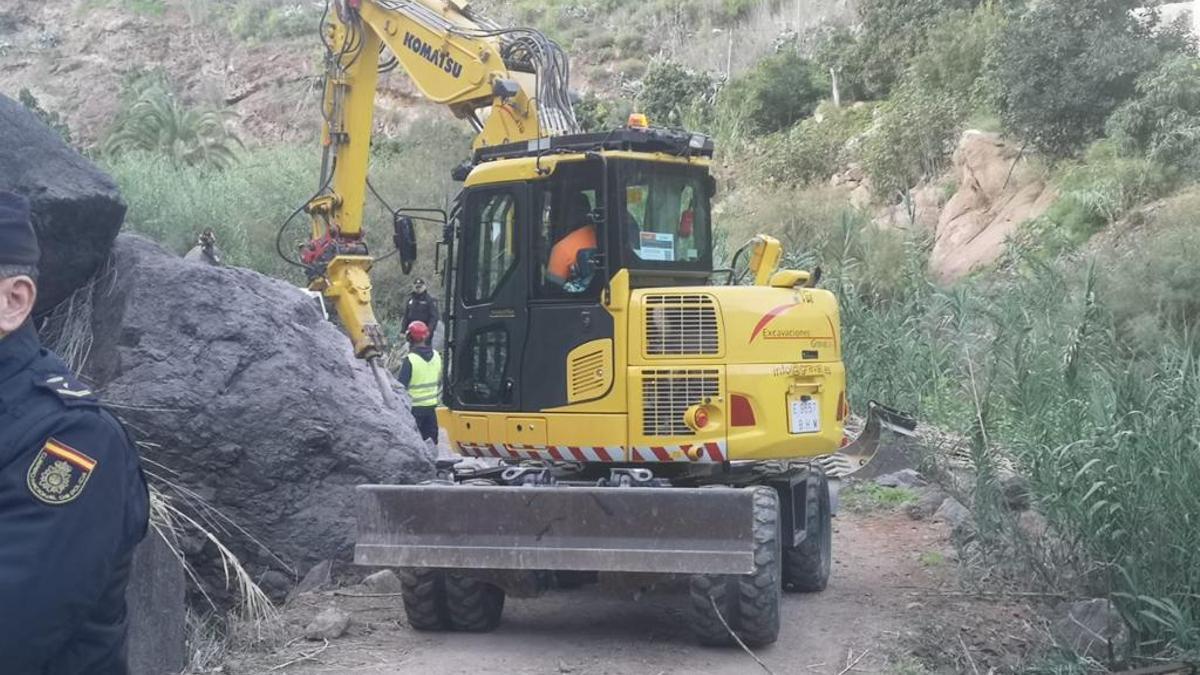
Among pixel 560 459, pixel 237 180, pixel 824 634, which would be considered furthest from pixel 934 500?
pixel 237 180

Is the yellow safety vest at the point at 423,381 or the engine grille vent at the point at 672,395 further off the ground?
the engine grille vent at the point at 672,395

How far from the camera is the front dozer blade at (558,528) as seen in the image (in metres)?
7.05

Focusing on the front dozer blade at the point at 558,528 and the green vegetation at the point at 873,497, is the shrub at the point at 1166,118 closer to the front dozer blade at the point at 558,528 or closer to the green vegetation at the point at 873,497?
the green vegetation at the point at 873,497

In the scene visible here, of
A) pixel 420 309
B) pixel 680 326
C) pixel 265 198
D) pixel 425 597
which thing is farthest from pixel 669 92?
pixel 425 597

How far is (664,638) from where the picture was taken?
7992 mm

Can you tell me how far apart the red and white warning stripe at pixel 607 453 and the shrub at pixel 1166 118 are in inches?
617

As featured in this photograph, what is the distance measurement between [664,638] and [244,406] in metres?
2.89

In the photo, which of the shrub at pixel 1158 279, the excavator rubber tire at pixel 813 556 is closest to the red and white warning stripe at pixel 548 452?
the excavator rubber tire at pixel 813 556

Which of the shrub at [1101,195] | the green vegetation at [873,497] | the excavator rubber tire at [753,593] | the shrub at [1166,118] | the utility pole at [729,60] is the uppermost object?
the utility pole at [729,60]

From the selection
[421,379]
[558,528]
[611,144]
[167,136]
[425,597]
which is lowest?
[425,597]

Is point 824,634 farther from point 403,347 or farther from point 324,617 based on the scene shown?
point 403,347

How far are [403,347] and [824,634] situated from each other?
1128cm

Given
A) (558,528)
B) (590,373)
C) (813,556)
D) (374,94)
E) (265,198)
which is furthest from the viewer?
(265,198)

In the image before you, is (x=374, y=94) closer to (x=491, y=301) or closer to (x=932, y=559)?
(x=491, y=301)
